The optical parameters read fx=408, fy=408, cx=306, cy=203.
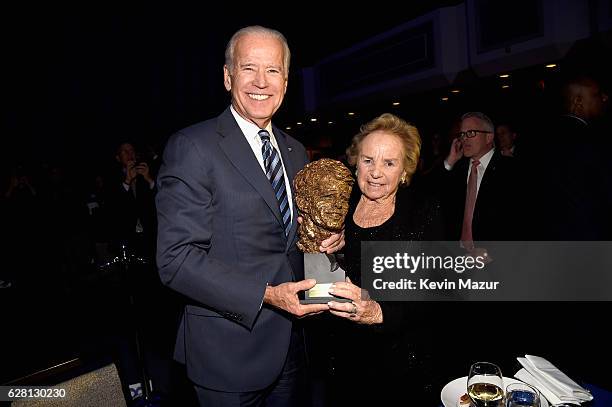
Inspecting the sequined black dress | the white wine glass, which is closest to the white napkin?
the white wine glass

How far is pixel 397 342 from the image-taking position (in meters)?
2.05

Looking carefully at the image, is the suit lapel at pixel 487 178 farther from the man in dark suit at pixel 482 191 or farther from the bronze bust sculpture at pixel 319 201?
the bronze bust sculpture at pixel 319 201

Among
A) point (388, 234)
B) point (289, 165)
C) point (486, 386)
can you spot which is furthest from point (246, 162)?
point (486, 386)

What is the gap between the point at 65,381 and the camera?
1.49 m

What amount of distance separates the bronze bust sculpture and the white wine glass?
2.34ft

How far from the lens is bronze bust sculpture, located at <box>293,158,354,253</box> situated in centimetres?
159

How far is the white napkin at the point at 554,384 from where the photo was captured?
4.71 ft

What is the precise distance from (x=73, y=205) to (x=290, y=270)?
537 centimetres

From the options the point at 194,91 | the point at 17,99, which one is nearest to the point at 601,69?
the point at 194,91

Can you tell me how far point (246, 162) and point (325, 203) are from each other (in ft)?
1.13

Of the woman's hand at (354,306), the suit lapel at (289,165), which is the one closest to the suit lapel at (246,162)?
the suit lapel at (289,165)

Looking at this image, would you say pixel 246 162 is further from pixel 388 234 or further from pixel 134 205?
pixel 134 205

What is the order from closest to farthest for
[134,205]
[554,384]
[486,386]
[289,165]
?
[486,386]
[554,384]
[289,165]
[134,205]

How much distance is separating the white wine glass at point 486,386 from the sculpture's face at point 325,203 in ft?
2.37
